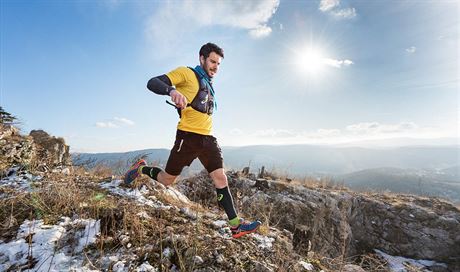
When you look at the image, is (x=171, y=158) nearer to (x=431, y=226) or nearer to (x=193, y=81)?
(x=193, y=81)

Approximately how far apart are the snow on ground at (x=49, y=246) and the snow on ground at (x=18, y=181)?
3.83 ft

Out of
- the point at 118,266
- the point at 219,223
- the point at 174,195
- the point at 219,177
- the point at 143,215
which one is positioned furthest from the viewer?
the point at 174,195

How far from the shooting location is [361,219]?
10.4 metres

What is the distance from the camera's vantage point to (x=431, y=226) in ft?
33.2

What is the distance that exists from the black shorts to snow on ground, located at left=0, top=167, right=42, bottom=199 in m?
2.24

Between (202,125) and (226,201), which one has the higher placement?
(202,125)

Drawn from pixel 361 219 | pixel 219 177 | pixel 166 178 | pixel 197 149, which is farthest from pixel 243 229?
pixel 361 219

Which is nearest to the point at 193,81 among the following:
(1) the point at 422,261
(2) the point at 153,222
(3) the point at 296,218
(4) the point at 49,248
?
(2) the point at 153,222

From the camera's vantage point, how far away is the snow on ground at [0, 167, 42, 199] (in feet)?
11.3

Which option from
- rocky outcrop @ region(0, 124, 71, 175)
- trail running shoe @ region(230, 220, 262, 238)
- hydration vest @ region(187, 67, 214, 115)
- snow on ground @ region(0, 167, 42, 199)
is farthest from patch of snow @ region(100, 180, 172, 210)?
hydration vest @ region(187, 67, 214, 115)

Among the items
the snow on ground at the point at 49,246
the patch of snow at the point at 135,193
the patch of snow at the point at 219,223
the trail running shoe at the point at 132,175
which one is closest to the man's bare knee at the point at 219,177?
the patch of snow at the point at 219,223

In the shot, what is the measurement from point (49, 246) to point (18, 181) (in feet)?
8.12

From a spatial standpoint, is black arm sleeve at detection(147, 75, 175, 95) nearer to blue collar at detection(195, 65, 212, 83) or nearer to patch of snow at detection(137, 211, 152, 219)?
blue collar at detection(195, 65, 212, 83)

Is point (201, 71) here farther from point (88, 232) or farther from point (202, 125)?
point (88, 232)
